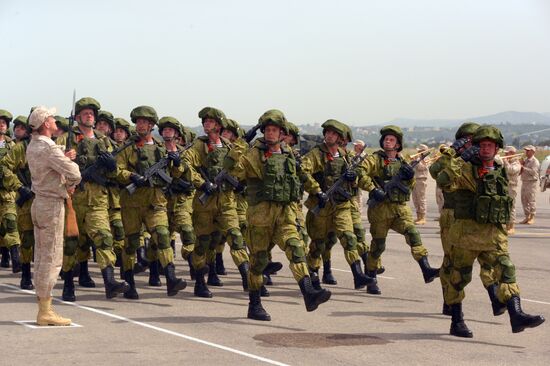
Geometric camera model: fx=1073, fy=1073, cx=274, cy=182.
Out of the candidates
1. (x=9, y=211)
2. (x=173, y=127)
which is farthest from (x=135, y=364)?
(x=9, y=211)

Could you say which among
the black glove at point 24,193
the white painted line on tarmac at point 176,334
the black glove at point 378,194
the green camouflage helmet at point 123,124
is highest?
the green camouflage helmet at point 123,124

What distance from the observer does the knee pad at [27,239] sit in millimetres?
13390

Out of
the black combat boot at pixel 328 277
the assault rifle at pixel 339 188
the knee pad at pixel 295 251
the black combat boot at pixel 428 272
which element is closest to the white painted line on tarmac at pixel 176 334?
the knee pad at pixel 295 251

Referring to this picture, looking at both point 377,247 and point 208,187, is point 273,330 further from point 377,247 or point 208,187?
point 377,247

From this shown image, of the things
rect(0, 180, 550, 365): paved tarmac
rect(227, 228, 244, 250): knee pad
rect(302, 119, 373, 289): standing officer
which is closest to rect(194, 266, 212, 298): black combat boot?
rect(0, 180, 550, 365): paved tarmac

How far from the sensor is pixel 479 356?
934 centimetres

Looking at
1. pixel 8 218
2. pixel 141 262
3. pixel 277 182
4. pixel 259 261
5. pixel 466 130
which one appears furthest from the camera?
pixel 141 262

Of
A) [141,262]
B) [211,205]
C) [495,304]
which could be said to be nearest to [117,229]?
[211,205]

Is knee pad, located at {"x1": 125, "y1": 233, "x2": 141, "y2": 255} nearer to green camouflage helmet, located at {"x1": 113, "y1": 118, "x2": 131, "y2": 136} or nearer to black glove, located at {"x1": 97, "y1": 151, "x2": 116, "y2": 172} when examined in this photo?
black glove, located at {"x1": 97, "y1": 151, "x2": 116, "y2": 172}

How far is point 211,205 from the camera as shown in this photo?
1337 cm

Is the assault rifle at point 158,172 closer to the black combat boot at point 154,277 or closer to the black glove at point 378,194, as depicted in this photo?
the black combat boot at point 154,277

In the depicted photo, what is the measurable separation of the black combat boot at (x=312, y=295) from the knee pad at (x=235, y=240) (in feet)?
7.16

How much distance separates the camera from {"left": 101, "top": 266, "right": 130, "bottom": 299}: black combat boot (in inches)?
478

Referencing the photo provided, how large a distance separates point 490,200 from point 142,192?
15.2 feet
